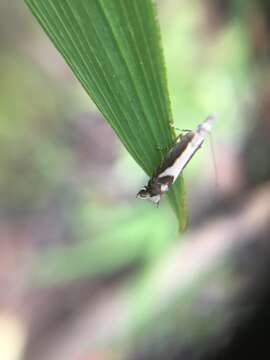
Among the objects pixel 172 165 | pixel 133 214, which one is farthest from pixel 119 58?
pixel 133 214

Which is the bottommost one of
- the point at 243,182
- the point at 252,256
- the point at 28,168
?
the point at 252,256

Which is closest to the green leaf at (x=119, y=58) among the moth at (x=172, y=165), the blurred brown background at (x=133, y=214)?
the moth at (x=172, y=165)

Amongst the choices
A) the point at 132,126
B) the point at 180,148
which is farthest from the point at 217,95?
the point at 132,126

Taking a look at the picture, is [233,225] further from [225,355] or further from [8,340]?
[8,340]

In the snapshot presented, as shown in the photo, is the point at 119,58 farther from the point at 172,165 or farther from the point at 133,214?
the point at 133,214

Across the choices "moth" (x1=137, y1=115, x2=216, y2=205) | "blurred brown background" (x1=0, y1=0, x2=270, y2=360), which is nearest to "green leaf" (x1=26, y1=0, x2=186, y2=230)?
"moth" (x1=137, y1=115, x2=216, y2=205)

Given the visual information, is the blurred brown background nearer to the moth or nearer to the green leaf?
the moth
